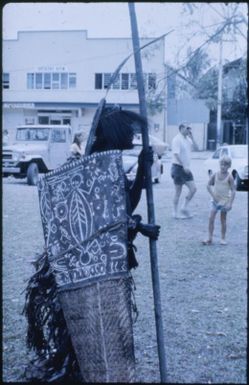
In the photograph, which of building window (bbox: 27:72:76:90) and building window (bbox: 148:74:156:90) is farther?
building window (bbox: 27:72:76:90)

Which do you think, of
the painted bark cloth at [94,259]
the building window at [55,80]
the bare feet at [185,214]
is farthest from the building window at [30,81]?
the painted bark cloth at [94,259]

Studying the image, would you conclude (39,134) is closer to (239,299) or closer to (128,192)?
(239,299)

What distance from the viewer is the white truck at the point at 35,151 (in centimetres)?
1538

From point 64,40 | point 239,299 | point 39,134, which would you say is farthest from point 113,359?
point 64,40

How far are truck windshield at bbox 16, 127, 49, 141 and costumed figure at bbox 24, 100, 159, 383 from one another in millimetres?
13810

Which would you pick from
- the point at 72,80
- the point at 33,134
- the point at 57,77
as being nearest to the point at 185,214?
the point at 33,134

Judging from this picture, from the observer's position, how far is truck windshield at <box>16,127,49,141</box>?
16406mm

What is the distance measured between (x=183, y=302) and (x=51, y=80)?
3435 centimetres

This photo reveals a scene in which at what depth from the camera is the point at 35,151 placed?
1566cm

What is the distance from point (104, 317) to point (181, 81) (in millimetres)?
2450

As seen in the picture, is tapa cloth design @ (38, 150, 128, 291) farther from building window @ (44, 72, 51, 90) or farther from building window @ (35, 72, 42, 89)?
building window @ (35, 72, 42, 89)

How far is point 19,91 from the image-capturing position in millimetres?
37031

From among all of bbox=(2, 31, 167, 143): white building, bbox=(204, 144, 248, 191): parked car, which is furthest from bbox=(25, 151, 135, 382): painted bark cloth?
bbox=(2, 31, 167, 143): white building

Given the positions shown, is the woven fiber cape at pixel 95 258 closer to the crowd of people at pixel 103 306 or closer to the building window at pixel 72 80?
the crowd of people at pixel 103 306
